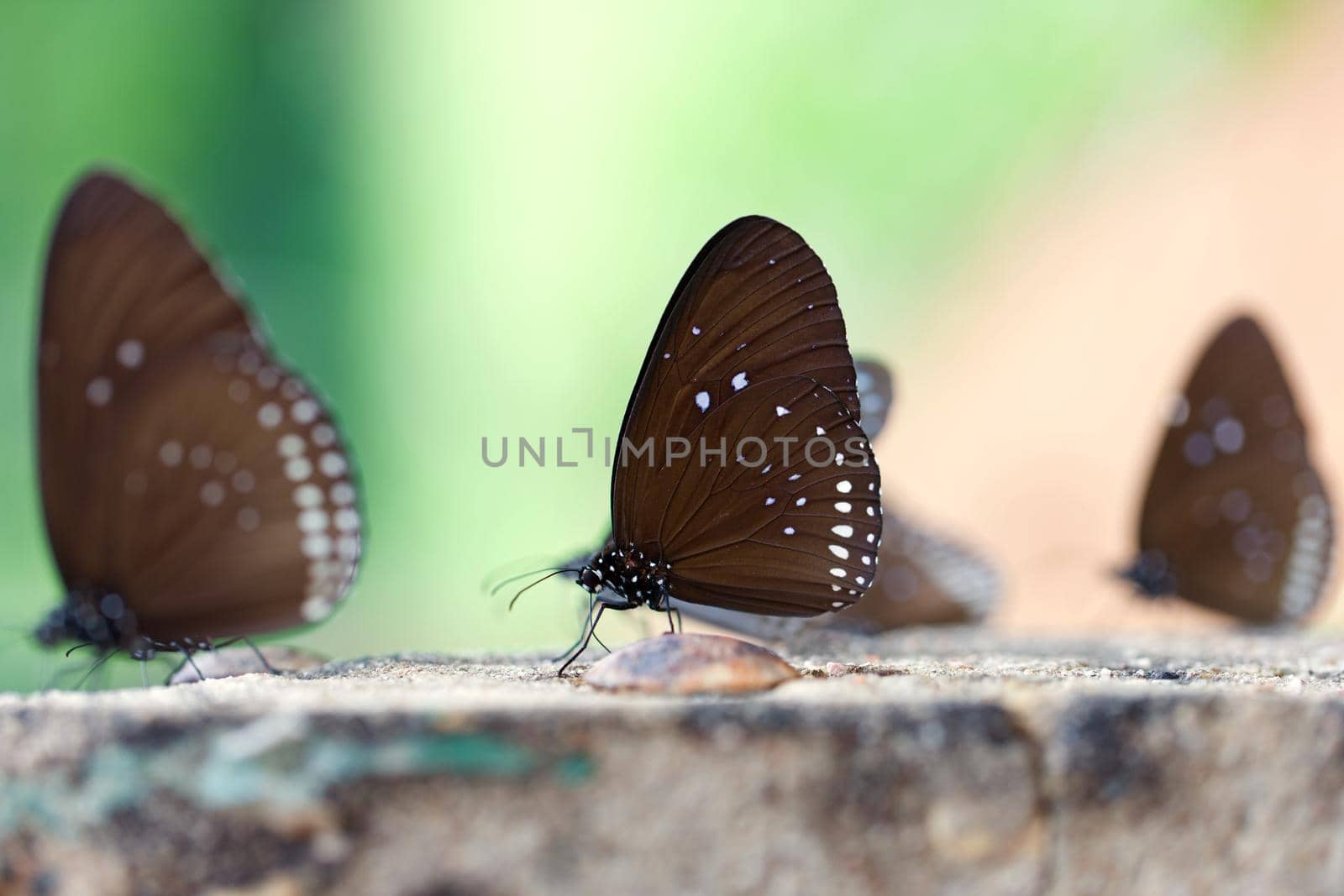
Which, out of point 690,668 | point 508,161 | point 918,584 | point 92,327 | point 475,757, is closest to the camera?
point 475,757

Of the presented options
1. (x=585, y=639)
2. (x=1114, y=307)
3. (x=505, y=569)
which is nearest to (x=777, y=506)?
(x=585, y=639)

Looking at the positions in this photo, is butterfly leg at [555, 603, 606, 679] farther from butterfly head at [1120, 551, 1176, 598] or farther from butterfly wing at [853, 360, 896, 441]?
butterfly head at [1120, 551, 1176, 598]

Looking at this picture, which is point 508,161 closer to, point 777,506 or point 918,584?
point 918,584

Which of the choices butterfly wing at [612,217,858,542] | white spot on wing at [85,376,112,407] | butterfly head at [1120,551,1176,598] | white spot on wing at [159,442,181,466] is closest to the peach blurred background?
butterfly head at [1120,551,1176,598]

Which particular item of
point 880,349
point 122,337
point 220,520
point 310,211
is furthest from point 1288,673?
point 310,211

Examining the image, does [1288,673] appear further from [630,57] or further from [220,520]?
[630,57]

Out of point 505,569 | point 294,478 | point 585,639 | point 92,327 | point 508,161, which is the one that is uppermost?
point 508,161

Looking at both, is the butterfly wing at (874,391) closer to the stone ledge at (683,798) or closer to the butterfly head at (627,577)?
the butterfly head at (627,577)

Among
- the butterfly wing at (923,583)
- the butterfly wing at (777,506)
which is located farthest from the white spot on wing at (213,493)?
the butterfly wing at (923,583)
